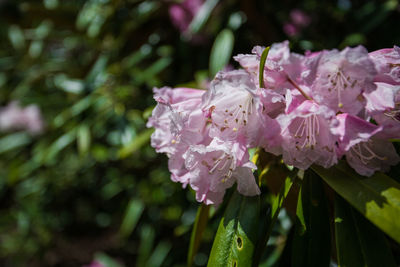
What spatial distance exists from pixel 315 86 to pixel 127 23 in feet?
3.51

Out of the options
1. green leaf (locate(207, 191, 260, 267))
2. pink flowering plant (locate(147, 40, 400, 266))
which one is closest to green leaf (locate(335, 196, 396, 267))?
pink flowering plant (locate(147, 40, 400, 266))

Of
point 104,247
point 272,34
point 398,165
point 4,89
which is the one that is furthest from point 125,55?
point 104,247

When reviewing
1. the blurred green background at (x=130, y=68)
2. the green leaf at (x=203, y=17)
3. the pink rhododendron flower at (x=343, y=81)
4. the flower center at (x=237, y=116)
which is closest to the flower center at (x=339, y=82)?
the pink rhododendron flower at (x=343, y=81)

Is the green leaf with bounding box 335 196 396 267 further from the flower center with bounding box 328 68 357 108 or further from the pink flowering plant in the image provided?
the flower center with bounding box 328 68 357 108

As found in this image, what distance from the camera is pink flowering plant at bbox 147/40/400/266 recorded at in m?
0.43

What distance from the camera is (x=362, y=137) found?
42cm

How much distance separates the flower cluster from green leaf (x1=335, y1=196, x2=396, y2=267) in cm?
7

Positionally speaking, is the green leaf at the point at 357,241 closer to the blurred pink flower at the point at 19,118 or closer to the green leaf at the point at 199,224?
the green leaf at the point at 199,224

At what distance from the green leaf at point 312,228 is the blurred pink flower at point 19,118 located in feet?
5.89

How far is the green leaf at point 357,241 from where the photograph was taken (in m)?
0.45

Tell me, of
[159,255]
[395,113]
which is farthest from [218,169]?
[159,255]

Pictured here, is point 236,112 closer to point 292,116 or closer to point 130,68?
point 292,116

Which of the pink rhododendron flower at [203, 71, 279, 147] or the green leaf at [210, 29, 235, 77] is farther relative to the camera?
the green leaf at [210, 29, 235, 77]

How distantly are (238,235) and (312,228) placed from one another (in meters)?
0.11
